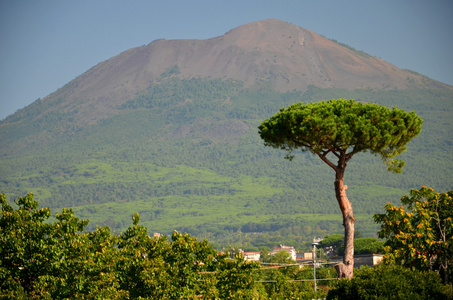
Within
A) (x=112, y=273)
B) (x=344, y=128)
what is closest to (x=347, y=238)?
(x=344, y=128)

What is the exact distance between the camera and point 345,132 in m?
32.8

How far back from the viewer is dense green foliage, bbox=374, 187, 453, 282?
4875 centimetres

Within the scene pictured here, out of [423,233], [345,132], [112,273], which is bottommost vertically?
[112,273]

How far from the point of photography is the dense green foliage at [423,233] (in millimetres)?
48750

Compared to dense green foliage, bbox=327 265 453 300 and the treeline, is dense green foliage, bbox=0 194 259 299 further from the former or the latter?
dense green foliage, bbox=327 265 453 300

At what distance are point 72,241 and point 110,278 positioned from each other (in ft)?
8.08

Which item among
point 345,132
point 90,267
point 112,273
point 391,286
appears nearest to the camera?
point 90,267

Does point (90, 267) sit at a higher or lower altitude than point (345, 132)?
lower

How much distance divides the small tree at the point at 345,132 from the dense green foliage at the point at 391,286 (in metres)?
1.21

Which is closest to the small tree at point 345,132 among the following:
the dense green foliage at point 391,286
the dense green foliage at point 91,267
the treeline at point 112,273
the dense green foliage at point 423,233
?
the dense green foliage at point 391,286

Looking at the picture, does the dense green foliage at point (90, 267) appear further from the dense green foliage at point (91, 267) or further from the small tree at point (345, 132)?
the small tree at point (345, 132)

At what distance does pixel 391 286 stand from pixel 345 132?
758cm

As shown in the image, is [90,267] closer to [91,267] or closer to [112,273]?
[91,267]

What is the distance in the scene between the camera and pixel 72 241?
31.2 m
